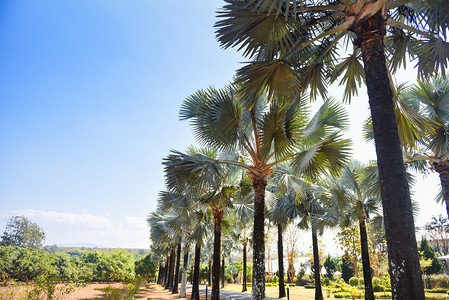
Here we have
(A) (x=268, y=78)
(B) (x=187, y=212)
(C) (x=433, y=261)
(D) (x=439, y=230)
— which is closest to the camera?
(A) (x=268, y=78)

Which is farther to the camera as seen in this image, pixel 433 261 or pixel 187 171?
pixel 433 261

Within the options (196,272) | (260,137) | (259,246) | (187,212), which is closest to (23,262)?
(196,272)

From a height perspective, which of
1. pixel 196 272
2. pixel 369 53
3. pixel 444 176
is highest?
pixel 369 53

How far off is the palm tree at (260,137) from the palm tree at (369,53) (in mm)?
1445

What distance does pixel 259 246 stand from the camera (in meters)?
8.00

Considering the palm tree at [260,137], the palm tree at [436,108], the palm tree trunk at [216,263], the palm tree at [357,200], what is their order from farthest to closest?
the palm tree at [357,200] → the palm tree trunk at [216,263] → the palm tree at [436,108] → the palm tree at [260,137]

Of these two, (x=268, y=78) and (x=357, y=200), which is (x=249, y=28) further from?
(x=357, y=200)

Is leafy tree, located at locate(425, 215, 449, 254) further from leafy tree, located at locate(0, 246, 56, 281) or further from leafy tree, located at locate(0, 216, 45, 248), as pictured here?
leafy tree, located at locate(0, 216, 45, 248)

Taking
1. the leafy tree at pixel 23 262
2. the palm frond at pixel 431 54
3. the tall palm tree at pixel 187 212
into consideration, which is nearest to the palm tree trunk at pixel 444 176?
the palm frond at pixel 431 54

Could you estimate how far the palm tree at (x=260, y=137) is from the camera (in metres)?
7.17

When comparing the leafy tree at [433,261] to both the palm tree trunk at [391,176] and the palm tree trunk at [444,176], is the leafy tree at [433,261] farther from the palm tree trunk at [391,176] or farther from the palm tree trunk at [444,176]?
the palm tree trunk at [391,176]

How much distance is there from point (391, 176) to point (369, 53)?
1799mm

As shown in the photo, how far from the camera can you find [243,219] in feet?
48.5

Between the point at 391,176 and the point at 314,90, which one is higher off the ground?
the point at 314,90
